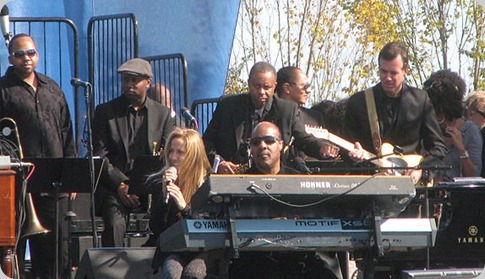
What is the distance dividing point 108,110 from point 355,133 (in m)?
2.26

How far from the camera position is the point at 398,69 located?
10703mm

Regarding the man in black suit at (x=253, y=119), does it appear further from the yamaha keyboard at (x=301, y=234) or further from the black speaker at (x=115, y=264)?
the yamaha keyboard at (x=301, y=234)

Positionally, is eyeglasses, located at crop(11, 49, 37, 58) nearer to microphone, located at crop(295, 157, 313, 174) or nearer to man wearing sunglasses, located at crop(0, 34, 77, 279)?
Answer: man wearing sunglasses, located at crop(0, 34, 77, 279)

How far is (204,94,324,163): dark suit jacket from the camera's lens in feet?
34.8

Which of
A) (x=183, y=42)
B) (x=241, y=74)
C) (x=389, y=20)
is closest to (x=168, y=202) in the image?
(x=183, y=42)

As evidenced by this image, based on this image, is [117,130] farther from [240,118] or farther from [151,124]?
[240,118]

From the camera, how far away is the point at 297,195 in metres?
7.99

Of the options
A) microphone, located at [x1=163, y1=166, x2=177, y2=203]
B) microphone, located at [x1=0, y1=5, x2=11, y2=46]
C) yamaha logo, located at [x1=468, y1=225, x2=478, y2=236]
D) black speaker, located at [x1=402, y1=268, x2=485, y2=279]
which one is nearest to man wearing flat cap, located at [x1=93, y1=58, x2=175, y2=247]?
microphone, located at [x1=0, y1=5, x2=11, y2=46]

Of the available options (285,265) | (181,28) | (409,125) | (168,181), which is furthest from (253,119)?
(181,28)

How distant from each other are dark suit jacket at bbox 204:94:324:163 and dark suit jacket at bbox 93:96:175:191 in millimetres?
739

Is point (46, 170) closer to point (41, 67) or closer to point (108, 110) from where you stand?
point (108, 110)

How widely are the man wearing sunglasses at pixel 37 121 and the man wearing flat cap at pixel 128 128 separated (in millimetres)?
395

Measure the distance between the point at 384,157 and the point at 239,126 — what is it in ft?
4.39

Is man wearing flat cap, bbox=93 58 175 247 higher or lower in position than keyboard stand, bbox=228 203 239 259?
higher
